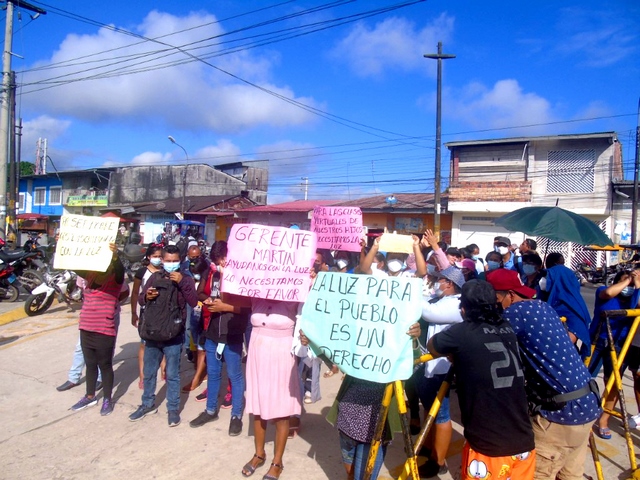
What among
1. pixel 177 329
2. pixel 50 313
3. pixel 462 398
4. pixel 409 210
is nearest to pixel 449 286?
pixel 462 398

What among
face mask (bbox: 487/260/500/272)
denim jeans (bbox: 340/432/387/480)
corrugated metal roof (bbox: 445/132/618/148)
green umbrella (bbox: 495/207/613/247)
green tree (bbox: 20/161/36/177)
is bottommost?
denim jeans (bbox: 340/432/387/480)

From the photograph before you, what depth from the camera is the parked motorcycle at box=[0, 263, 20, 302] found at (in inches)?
439

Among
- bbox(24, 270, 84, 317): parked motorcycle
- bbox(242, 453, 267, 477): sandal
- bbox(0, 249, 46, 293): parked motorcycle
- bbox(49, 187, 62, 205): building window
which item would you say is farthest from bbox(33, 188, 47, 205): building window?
bbox(242, 453, 267, 477): sandal

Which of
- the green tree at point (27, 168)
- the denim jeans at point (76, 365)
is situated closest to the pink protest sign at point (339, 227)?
the denim jeans at point (76, 365)

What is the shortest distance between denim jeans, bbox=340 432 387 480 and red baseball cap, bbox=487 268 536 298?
1338 mm

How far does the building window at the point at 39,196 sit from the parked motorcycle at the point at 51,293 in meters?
37.6

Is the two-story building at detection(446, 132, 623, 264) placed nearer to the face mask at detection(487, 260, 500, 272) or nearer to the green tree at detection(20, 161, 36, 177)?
the face mask at detection(487, 260, 500, 272)

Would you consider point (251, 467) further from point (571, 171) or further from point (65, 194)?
point (65, 194)

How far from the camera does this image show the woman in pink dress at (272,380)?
12.3 feet

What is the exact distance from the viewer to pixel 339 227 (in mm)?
6723

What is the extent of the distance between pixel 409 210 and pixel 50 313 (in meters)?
19.1

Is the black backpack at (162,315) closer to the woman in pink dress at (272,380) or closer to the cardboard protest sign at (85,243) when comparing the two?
the cardboard protest sign at (85,243)

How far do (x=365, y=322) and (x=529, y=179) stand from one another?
2361cm

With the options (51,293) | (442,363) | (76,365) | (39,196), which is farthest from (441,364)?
(39,196)
